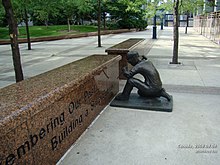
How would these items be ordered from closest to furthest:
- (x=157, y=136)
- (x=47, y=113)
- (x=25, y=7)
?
1. (x=47, y=113)
2. (x=157, y=136)
3. (x=25, y=7)

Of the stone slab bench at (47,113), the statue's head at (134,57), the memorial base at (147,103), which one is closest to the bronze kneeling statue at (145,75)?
the statue's head at (134,57)

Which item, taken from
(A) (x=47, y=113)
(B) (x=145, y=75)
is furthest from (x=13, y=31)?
(A) (x=47, y=113)

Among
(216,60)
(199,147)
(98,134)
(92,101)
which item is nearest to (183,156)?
(199,147)

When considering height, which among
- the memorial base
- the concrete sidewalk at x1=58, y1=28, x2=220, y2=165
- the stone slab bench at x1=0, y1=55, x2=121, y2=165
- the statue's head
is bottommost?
the concrete sidewalk at x1=58, y1=28, x2=220, y2=165

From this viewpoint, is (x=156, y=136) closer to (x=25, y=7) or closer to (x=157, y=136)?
(x=157, y=136)

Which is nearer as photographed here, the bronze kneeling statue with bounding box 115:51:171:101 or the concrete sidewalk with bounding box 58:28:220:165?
the concrete sidewalk with bounding box 58:28:220:165

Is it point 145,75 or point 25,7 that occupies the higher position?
point 25,7

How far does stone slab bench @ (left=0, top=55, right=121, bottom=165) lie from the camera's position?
7.00 feet

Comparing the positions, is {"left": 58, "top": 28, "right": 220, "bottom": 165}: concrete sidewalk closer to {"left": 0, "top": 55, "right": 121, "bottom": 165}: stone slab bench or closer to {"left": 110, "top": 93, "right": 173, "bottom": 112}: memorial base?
{"left": 110, "top": 93, "right": 173, "bottom": 112}: memorial base

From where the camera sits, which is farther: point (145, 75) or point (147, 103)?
point (147, 103)

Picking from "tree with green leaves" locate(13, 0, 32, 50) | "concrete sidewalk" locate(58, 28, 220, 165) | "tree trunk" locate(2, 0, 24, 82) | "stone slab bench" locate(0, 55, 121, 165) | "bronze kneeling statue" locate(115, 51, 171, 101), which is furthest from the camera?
"tree with green leaves" locate(13, 0, 32, 50)

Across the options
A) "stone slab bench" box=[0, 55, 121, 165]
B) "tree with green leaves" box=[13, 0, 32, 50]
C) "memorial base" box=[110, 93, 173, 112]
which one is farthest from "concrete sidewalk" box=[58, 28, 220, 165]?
"tree with green leaves" box=[13, 0, 32, 50]

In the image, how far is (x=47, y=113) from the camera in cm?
268

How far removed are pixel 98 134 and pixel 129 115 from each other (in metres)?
0.95
